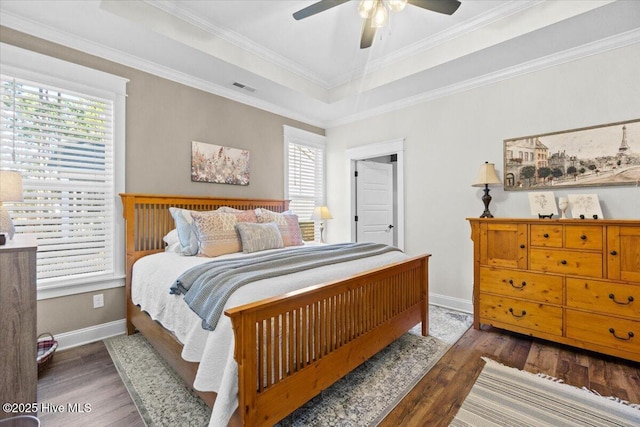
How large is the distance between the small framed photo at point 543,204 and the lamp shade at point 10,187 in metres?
→ 4.11

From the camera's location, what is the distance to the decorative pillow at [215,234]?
2.56m

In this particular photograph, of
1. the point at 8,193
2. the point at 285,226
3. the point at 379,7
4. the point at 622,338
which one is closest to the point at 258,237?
the point at 285,226

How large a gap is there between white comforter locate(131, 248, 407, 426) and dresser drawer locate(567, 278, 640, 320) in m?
1.42

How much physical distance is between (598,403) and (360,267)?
1.65 m

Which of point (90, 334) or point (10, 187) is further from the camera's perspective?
point (90, 334)

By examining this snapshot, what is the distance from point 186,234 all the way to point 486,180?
119 inches

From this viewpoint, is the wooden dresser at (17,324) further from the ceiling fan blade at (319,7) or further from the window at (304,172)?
the window at (304,172)

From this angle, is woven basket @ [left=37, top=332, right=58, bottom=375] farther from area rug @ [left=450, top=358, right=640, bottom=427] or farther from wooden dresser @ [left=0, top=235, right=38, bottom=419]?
area rug @ [left=450, top=358, right=640, bottom=427]

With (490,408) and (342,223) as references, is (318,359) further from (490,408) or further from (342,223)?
(342,223)

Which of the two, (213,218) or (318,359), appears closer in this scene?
(318,359)

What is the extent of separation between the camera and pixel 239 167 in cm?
379

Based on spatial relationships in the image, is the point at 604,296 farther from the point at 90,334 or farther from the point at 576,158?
the point at 90,334

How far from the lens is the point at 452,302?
358 centimetres

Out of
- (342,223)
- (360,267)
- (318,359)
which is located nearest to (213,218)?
(360,267)
